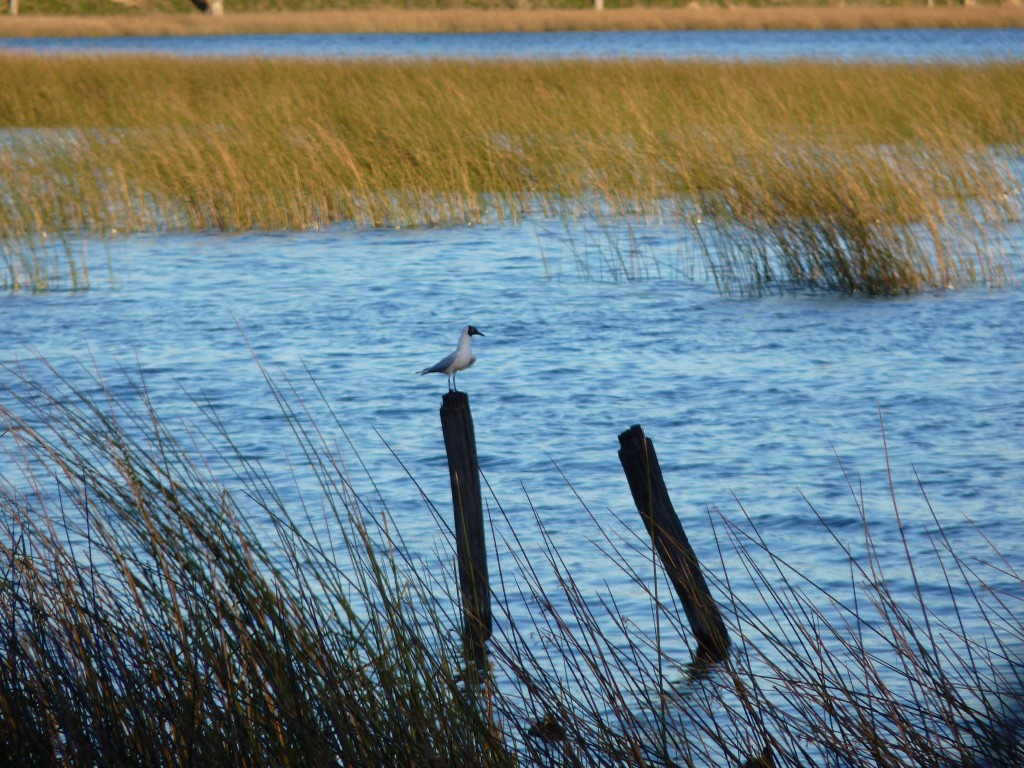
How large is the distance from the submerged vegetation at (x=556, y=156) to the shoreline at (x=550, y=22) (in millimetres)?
35643

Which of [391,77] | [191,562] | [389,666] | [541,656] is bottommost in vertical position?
[541,656]

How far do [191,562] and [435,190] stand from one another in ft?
36.6

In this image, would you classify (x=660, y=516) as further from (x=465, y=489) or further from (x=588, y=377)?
(x=588, y=377)

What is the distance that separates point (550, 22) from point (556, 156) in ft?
151

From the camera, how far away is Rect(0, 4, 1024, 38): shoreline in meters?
54.2

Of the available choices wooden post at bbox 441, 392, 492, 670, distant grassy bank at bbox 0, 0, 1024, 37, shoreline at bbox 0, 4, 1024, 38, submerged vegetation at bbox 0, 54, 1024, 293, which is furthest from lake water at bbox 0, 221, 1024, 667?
distant grassy bank at bbox 0, 0, 1024, 37

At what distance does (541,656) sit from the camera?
4.55 m

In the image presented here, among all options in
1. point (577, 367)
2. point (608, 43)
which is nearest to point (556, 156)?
point (577, 367)

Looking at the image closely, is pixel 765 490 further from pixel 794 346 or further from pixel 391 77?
pixel 391 77

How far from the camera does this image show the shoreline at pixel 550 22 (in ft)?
178

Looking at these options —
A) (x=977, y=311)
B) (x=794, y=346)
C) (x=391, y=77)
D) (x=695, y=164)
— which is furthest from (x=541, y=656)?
(x=391, y=77)

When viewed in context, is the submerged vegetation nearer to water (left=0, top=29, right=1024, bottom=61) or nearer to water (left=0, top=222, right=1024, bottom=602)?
water (left=0, top=222, right=1024, bottom=602)

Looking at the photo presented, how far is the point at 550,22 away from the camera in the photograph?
5825 centimetres

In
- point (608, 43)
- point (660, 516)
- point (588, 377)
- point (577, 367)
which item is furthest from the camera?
point (608, 43)
